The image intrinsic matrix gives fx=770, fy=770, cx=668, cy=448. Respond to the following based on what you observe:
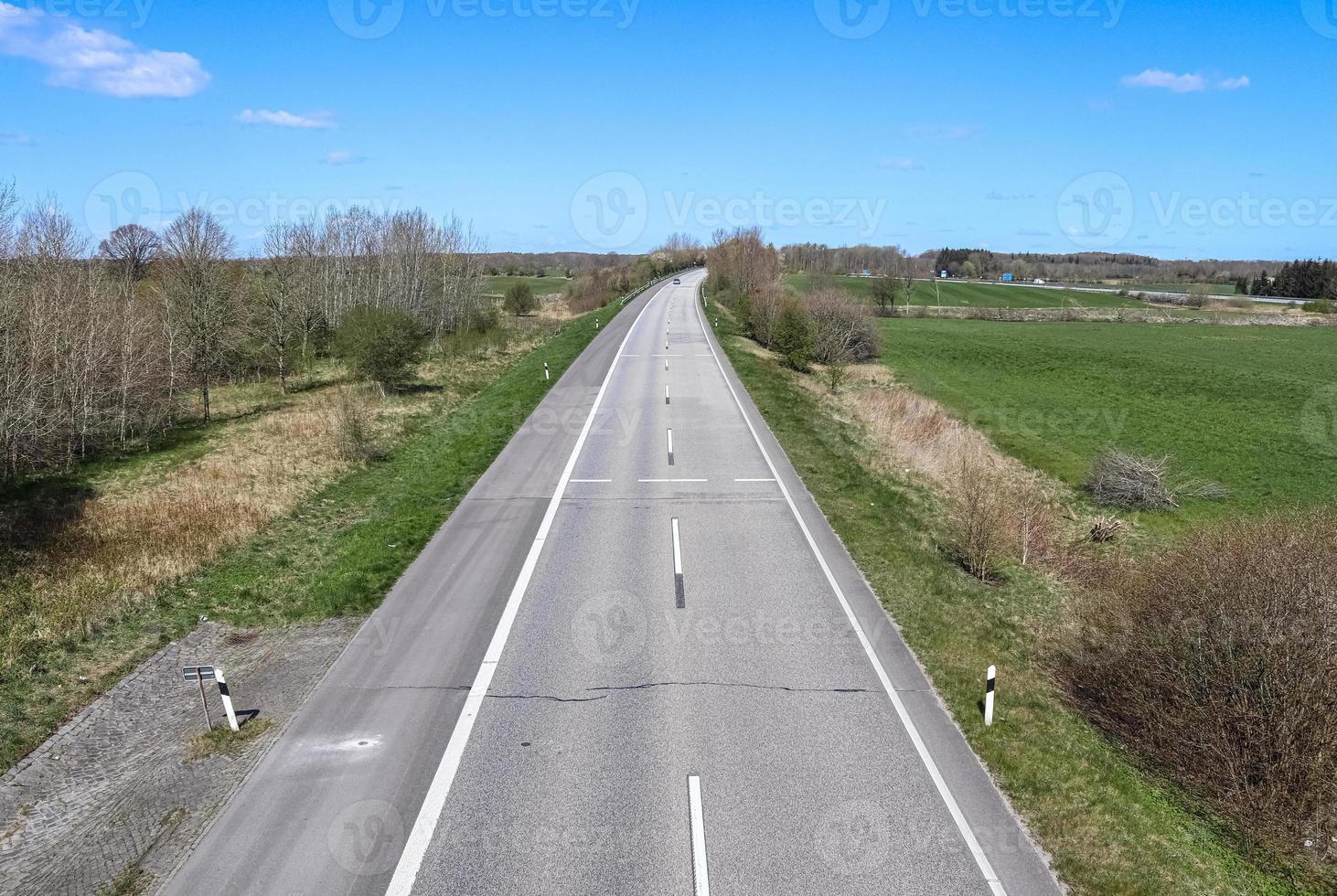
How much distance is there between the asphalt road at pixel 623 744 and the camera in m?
7.11

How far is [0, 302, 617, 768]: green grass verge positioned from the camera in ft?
32.7

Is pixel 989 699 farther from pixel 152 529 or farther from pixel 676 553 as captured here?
pixel 152 529

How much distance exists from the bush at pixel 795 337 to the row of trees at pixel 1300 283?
116124mm

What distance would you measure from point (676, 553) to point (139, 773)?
8640mm

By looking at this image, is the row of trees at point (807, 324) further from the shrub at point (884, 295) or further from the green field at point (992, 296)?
the green field at point (992, 296)

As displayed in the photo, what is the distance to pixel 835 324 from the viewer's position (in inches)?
1858

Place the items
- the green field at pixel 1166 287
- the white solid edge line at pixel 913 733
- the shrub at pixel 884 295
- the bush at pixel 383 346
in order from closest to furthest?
the white solid edge line at pixel 913 733, the bush at pixel 383 346, the shrub at pixel 884 295, the green field at pixel 1166 287

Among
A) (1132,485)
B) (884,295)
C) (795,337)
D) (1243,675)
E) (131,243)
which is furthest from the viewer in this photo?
(884,295)

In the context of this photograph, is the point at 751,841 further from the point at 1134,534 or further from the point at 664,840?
the point at 1134,534

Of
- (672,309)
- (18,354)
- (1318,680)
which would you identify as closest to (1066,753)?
(1318,680)

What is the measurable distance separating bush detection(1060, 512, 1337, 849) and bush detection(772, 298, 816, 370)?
1309 inches

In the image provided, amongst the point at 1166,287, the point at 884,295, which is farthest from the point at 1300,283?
the point at 884,295

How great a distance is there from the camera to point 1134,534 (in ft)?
68.0

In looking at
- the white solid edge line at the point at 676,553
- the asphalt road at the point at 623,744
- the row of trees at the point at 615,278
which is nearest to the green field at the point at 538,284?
the row of trees at the point at 615,278
